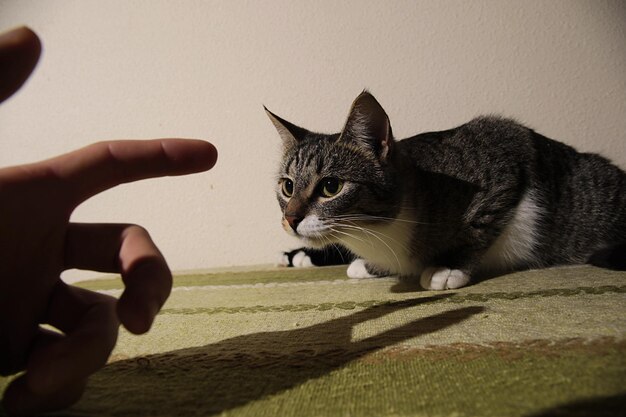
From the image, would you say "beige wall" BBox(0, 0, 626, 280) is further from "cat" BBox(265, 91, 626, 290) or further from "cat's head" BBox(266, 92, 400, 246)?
"cat's head" BBox(266, 92, 400, 246)

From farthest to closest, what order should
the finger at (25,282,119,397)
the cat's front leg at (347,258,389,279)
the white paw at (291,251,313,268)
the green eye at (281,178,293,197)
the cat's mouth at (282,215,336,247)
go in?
the white paw at (291,251,313,268) → the cat's front leg at (347,258,389,279) → the green eye at (281,178,293,197) → the cat's mouth at (282,215,336,247) → the finger at (25,282,119,397)

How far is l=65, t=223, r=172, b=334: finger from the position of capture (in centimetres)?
35

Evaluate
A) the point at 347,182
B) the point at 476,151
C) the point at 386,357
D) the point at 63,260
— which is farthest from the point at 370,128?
the point at 63,260

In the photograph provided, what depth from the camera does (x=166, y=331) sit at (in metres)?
0.68

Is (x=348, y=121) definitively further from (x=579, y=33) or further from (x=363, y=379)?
(x=579, y=33)

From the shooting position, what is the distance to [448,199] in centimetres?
103

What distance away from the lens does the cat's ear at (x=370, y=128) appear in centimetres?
90

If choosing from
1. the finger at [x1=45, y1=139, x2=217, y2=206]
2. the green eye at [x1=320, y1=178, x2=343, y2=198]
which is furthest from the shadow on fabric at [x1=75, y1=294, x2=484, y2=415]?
the green eye at [x1=320, y1=178, x2=343, y2=198]

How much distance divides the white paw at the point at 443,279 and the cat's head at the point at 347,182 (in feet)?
0.61

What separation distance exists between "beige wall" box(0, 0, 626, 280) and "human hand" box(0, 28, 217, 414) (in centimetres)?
114

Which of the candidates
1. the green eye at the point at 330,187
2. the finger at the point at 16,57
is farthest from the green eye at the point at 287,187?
the finger at the point at 16,57

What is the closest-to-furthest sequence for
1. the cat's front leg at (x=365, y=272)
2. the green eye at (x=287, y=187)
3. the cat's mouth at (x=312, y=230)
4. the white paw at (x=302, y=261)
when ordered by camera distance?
1. the cat's mouth at (x=312, y=230)
2. the green eye at (x=287, y=187)
3. the cat's front leg at (x=365, y=272)
4. the white paw at (x=302, y=261)

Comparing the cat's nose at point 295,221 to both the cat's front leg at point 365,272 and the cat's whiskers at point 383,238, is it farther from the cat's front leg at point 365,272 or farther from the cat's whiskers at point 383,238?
the cat's front leg at point 365,272

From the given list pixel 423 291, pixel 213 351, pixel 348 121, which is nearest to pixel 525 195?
pixel 423 291
